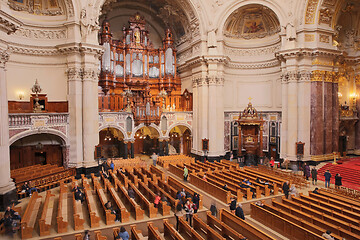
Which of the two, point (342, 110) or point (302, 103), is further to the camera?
point (342, 110)

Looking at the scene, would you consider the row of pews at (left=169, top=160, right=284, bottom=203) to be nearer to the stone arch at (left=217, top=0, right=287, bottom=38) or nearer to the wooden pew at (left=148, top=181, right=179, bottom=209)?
the wooden pew at (left=148, top=181, right=179, bottom=209)

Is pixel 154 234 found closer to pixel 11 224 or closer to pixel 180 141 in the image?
pixel 11 224

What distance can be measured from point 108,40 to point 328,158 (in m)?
23.1

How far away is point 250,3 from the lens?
2438cm

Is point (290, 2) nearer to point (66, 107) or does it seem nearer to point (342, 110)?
point (342, 110)

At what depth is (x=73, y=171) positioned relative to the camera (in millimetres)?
19453

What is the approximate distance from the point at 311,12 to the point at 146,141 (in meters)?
20.2

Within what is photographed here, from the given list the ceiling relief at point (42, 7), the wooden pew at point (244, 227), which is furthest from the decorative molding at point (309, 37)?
the ceiling relief at point (42, 7)

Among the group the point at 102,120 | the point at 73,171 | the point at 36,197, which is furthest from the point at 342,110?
the point at 36,197

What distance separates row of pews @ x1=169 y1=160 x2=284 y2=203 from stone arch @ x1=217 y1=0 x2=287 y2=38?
1289cm

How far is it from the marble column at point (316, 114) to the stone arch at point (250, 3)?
19.1 feet

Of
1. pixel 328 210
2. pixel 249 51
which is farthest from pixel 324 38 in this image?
pixel 328 210

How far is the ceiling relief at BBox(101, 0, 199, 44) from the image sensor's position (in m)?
25.8

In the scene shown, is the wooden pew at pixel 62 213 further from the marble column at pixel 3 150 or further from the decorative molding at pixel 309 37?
the decorative molding at pixel 309 37
